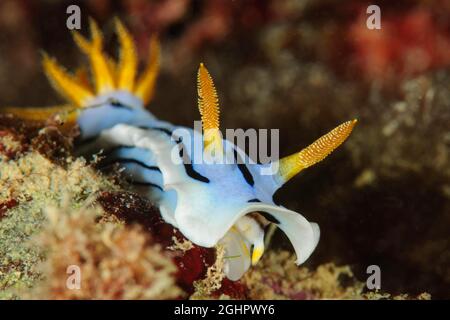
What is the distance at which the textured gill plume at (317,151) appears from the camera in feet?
6.98

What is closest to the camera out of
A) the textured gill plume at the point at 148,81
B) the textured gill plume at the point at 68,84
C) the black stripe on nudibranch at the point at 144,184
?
the black stripe on nudibranch at the point at 144,184

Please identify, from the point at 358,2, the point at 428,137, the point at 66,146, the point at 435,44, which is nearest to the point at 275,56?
the point at 358,2

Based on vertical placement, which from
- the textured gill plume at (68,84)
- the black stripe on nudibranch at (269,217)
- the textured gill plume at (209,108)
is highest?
the textured gill plume at (68,84)

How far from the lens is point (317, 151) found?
217 cm

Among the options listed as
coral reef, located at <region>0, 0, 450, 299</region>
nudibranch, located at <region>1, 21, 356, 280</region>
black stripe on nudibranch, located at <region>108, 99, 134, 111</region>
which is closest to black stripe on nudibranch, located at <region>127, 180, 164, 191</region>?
nudibranch, located at <region>1, 21, 356, 280</region>

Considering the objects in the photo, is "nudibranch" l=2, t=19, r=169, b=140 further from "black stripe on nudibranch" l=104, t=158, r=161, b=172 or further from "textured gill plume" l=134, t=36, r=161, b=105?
"black stripe on nudibranch" l=104, t=158, r=161, b=172

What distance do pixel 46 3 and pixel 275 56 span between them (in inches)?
108

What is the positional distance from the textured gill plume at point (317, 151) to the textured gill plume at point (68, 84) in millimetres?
2107

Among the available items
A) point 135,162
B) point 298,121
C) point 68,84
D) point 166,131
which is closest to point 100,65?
point 68,84

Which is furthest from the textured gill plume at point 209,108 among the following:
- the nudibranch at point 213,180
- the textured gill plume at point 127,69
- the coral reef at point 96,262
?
the textured gill plume at point 127,69

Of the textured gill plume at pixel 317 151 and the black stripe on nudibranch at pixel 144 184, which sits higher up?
the textured gill plume at pixel 317 151

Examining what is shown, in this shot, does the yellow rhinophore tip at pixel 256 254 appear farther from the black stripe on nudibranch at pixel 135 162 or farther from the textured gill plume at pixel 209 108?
the black stripe on nudibranch at pixel 135 162

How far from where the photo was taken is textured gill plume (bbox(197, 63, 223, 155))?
2158 millimetres
